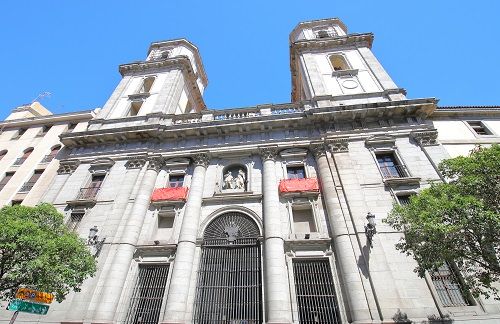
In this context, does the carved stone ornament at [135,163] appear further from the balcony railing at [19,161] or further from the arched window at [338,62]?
the arched window at [338,62]

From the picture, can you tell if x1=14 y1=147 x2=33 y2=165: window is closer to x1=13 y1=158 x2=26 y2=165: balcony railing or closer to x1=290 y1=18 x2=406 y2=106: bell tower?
x1=13 y1=158 x2=26 y2=165: balcony railing

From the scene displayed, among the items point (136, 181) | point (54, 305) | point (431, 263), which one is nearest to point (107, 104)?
point (136, 181)

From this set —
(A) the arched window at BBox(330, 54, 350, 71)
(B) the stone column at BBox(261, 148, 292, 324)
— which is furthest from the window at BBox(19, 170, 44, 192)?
(A) the arched window at BBox(330, 54, 350, 71)

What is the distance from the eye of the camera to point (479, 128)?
1928 cm

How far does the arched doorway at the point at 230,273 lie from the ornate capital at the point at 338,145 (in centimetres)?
704

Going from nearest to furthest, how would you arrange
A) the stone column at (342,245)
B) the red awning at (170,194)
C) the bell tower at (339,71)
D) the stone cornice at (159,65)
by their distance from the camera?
the stone column at (342,245), the red awning at (170,194), the bell tower at (339,71), the stone cornice at (159,65)

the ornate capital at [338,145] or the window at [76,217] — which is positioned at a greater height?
the ornate capital at [338,145]

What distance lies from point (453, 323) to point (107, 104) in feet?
92.0

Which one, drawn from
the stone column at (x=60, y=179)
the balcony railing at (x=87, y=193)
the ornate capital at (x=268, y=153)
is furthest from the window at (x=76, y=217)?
the ornate capital at (x=268, y=153)

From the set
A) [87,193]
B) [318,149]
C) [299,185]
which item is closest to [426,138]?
[318,149]

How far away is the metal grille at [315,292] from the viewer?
12.3 metres

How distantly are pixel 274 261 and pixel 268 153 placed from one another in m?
7.52

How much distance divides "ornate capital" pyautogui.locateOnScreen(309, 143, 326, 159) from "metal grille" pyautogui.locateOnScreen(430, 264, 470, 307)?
8.63 metres

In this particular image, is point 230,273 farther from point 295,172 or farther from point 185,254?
point 295,172
